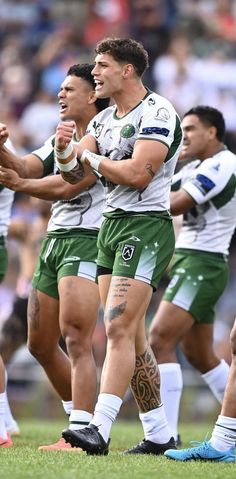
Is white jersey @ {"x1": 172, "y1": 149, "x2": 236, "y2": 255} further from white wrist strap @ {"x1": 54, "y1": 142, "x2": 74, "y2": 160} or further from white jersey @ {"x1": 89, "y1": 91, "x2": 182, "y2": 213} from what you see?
white wrist strap @ {"x1": 54, "y1": 142, "x2": 74, "y2": 160}

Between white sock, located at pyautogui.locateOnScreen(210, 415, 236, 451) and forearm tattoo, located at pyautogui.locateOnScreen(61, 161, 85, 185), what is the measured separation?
1.91m

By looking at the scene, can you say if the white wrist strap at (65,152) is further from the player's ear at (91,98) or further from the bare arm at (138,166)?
the player's ear at (91,98)

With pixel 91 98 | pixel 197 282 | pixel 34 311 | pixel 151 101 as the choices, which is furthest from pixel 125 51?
pixel 197 282

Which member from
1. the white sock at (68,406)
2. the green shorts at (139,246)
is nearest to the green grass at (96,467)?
the white sock at (68,406)

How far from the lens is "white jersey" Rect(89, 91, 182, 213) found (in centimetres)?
771

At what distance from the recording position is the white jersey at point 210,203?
9773mm

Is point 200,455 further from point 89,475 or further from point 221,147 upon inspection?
point 221,147

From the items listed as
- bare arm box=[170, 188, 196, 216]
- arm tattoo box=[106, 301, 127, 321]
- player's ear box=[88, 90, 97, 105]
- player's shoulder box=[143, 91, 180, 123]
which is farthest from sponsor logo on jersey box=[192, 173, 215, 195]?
arm tattoo box=[106, 301, 127, 321]

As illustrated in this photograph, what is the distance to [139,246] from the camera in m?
7.73

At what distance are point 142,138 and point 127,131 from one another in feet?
0.76

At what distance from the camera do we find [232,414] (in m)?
7.48

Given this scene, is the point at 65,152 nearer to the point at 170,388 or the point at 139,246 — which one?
the point at 139,246

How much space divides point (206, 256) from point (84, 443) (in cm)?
324

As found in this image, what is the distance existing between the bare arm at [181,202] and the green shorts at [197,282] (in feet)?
1.94
